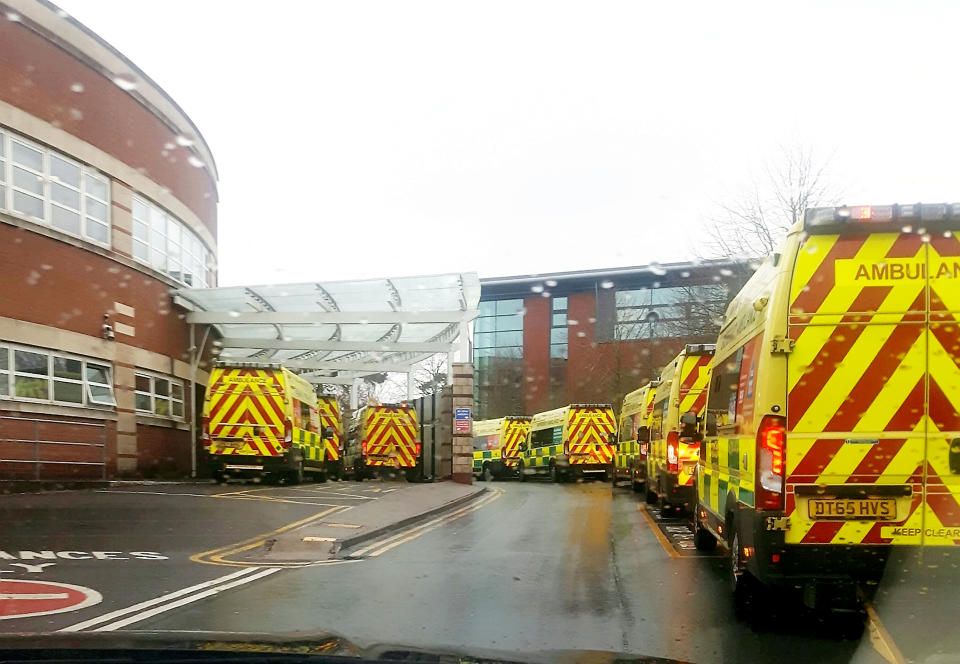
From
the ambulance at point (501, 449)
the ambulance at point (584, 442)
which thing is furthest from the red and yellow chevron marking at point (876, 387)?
the ambulance at point (501, 449)

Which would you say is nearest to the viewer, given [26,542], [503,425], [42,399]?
[26,542]

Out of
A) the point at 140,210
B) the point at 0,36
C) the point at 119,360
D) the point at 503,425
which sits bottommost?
the point at 503,425

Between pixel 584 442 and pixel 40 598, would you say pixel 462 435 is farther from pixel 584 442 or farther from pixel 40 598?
pixel 40 598

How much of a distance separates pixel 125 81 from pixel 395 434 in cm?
1311

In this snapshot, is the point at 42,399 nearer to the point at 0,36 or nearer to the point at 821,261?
the point at 0,36

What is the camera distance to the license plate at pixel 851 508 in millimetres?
6301

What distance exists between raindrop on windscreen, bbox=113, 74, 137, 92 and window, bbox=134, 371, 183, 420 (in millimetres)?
6069

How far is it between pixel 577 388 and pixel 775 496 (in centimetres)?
4976

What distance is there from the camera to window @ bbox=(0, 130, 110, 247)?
1736 centimetres

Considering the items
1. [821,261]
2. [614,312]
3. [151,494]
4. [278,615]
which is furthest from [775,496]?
[614,312]

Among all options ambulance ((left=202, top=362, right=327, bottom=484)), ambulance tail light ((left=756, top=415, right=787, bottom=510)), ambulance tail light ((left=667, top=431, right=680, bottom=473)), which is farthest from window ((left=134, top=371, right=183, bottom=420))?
ambulance tail light ((left=756, top=415, right=787, bottom=510))

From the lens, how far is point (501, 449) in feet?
128

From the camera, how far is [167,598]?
7.71m

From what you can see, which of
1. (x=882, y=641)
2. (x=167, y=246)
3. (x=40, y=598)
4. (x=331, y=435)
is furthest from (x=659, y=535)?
(x=331, y=435)
